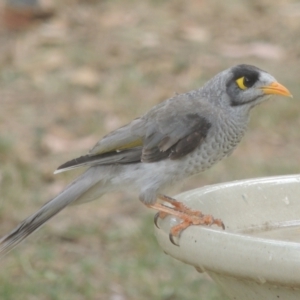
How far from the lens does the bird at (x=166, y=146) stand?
4152mm

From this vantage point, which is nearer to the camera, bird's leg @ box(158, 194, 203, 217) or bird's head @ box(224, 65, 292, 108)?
bird's leg @ box(158, 194, 203, 217)

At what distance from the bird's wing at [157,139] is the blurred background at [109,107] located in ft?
4.64

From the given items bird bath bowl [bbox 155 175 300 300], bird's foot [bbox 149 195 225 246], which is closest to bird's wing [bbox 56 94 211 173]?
bird's foot [bbox 149 195 225 246]

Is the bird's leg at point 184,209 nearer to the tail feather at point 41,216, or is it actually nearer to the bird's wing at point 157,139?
the bird's wing at point 157,139

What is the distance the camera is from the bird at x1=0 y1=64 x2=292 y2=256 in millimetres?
4152

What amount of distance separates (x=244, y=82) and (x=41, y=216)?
128 cm

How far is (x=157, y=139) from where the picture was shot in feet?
14.0

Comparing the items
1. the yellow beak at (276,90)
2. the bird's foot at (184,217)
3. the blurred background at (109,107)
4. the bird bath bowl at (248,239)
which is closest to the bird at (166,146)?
the yellow beak at (276,90)

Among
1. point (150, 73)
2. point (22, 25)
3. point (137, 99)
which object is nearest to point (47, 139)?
point (137, 99)

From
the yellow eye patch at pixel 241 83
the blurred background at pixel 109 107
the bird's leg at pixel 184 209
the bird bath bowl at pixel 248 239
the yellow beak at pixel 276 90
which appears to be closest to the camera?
the bird bath bowl at pixel 248 239

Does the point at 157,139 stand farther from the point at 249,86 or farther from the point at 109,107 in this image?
the point at 109,107

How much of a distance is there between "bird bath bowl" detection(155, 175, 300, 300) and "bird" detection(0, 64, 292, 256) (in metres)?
0.58

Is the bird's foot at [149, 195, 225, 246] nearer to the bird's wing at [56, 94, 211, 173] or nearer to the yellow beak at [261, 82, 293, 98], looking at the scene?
the bird's wing at [56, 94, 211, 173]

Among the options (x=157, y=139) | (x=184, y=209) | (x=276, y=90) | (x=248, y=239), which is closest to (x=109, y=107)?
(x=157, y=139)
